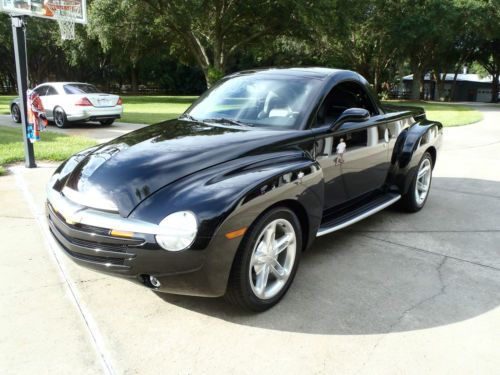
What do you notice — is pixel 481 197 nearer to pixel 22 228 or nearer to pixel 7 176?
pixel 22 228

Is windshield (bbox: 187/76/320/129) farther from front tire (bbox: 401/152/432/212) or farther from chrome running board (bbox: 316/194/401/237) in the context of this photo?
front tire (bbox: 401/152/432/212)

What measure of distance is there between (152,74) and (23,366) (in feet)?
182

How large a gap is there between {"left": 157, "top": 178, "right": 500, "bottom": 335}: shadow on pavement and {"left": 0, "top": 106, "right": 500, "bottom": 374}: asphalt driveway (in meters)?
0.01

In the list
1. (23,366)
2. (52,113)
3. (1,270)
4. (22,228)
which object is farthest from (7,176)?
(52,113)

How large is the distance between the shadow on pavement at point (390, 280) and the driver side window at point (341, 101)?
3.98 ft

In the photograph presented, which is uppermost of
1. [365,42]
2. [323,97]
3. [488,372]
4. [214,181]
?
[365,42]

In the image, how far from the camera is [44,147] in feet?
30.3

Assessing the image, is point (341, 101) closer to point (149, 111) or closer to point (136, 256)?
point (136, 256)

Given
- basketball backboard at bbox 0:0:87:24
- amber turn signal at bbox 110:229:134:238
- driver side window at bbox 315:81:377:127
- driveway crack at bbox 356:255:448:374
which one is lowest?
driveway crack at bbox 356:255:448:374

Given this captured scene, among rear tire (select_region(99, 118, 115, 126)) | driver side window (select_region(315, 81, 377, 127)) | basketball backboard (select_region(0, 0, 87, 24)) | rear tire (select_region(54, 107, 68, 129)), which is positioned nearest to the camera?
driver side window (select_region(315, 81, 377, 127))

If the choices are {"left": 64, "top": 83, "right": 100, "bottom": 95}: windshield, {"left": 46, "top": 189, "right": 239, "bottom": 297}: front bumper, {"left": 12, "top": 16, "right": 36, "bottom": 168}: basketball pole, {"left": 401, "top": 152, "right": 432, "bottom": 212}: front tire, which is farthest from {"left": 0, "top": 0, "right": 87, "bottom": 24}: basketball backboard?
{"left": 401, "top": 152, "right": 432, "bottom": 212}: front tire

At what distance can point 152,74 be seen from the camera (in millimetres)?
55156

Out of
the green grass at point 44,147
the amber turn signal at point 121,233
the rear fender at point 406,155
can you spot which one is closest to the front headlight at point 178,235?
the amber turn signal at point 121,233

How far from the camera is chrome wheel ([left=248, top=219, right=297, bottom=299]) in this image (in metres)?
3.03
